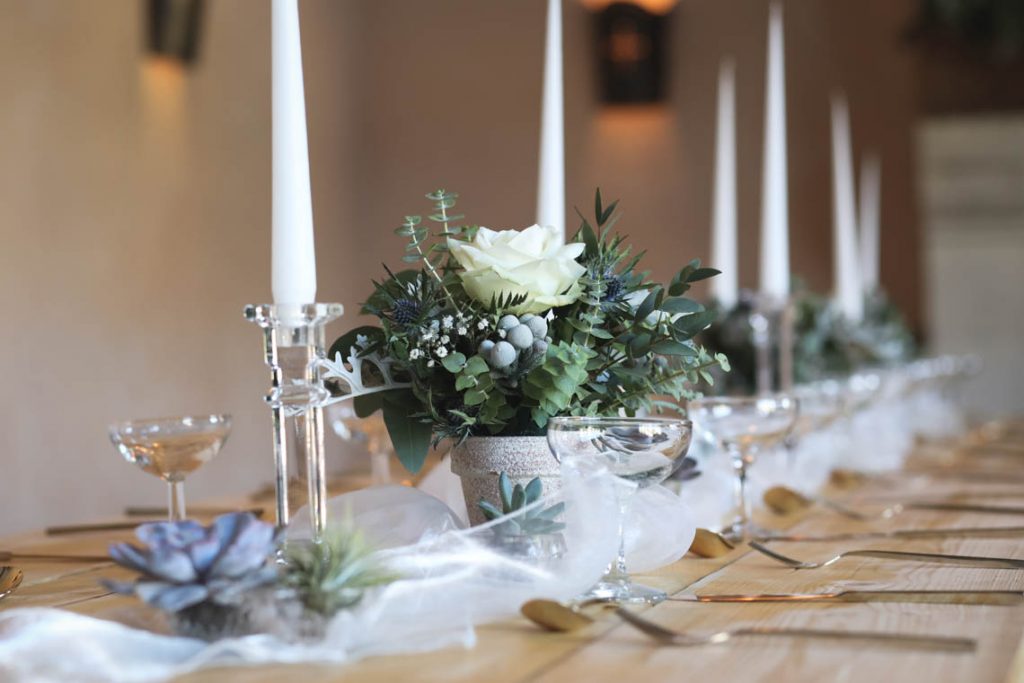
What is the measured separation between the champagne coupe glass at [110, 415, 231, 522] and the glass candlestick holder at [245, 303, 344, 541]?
0.77 ft

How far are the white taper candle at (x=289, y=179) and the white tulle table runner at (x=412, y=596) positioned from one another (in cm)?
18

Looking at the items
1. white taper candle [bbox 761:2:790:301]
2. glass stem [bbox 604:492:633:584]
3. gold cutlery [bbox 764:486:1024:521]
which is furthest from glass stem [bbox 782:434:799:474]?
glass stem [bbox 604:492:633:584]

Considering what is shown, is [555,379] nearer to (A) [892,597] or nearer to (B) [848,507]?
(A) [892,597]

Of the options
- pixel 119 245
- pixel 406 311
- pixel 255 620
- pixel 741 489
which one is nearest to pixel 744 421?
pixel 741 489

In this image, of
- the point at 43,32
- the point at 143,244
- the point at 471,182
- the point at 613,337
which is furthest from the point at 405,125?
the point at 613,337

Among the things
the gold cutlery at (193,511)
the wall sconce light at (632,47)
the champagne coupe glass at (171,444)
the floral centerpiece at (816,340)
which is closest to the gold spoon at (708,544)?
the champagne coupe glass at (171,444)

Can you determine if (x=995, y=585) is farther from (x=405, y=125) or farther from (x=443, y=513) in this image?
(x=405, y=125)

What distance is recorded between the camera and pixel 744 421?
1321mm

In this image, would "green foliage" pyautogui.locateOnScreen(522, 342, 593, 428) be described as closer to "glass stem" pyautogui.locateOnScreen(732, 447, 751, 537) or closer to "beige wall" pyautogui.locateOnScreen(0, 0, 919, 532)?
"glass stem" pyautogui.locateOnScreen(732, 447, 751, 537)

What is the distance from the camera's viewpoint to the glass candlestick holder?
0.94 meters

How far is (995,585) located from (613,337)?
36 cm

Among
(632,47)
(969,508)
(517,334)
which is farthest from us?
(632,47)

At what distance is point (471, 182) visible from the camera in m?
5.44

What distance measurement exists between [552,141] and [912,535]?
57 cm
